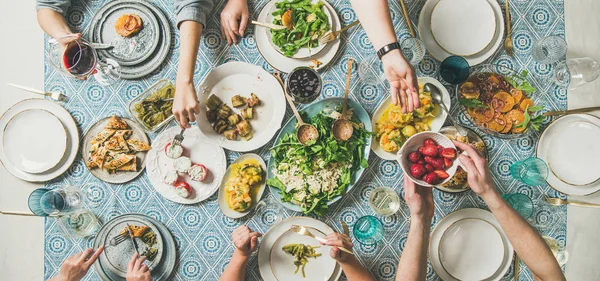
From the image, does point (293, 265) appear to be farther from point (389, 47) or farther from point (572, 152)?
point (572, 152)

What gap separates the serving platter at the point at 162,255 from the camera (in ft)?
8.09

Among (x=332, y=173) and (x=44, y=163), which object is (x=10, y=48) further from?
(x=332, y=173)

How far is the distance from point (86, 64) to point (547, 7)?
2.73m

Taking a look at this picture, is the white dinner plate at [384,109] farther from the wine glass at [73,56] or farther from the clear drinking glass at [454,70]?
the wine glass at [73,56]

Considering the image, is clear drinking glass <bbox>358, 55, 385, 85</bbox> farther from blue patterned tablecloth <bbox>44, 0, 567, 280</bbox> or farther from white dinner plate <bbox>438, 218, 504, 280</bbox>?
white dinner plate <bbox>438, 218, 504, 280</bbox>

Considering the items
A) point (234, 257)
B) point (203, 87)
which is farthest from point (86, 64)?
point (234, 257)

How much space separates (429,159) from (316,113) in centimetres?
69

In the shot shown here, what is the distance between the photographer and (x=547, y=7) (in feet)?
8.37

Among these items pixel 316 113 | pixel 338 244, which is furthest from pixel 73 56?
pixel 338 244

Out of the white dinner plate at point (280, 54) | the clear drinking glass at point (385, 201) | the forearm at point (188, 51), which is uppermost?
the forearm at point (188, 51)

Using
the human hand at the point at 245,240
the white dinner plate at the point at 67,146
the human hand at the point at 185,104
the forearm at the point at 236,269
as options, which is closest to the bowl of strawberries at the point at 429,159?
the human hand at the point at 245,240

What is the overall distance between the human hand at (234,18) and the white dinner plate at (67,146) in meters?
1.07

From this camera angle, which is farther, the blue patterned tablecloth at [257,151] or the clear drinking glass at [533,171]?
the blue patterned tablecloth at [257,151]

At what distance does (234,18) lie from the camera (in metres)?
2.45
